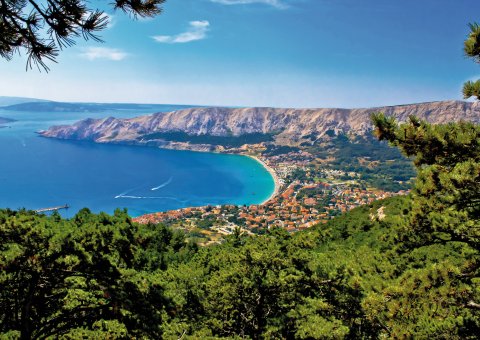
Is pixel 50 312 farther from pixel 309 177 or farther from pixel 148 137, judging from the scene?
pixel 148 137

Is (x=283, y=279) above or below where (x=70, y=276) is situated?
below

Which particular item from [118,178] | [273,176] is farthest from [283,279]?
[273,176]

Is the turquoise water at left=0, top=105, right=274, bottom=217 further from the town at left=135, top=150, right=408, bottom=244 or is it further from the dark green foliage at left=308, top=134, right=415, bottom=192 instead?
the dark green foliage at left=308, top=134, right=415, bottom=192

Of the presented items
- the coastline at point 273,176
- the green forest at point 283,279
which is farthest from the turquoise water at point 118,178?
the green forest at point 283,279

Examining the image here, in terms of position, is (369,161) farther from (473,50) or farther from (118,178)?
(473,50)

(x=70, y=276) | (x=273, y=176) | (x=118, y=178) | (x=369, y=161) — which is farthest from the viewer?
(x=369, y=161)

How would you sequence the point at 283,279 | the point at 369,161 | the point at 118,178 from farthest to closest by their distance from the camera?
the point at 369,161 → the point at 118,178 → the point at 283,279

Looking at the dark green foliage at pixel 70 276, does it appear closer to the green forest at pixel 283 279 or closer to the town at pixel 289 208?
the green forest at pixel 283 279

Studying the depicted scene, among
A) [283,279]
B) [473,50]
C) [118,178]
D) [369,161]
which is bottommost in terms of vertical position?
[118,178]

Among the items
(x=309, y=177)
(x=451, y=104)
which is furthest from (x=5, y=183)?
(x=451, y=104)
